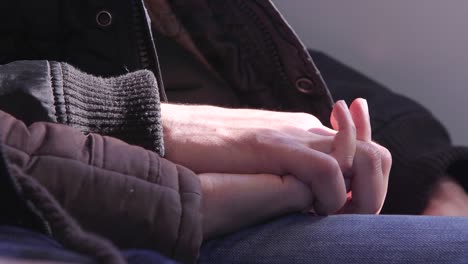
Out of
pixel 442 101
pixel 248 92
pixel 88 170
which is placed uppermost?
pixel 88 170

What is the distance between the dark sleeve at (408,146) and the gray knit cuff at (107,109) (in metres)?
0.35

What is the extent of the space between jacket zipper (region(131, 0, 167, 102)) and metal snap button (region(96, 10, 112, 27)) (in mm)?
28

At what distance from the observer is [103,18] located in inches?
24.6

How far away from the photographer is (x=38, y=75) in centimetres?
47

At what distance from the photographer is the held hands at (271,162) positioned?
464mm

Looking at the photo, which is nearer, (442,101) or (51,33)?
(51,33)

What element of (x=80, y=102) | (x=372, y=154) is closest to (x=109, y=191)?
(x=80, y=102)

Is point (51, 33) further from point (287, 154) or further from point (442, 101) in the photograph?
point (442, 101)

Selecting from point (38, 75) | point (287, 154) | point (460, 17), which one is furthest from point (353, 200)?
point (460, 17)

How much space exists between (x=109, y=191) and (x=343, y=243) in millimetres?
177

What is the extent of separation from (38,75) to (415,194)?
447 millimetres

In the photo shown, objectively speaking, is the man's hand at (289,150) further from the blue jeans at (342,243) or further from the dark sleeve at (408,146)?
the dark sleeve at (408,146)

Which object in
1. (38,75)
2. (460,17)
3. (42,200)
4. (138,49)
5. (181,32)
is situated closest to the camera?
(42,200)

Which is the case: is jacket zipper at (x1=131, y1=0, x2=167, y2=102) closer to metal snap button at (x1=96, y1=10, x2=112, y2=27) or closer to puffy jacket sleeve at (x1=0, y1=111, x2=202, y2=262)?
metal snap button at (x1=96, y1=10, x2=112, y2=27)
